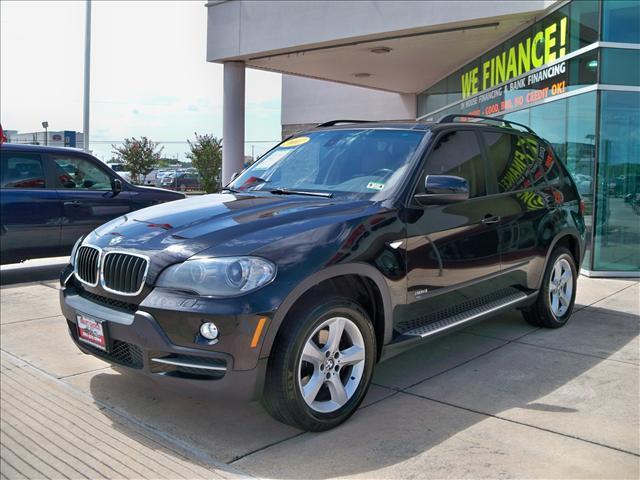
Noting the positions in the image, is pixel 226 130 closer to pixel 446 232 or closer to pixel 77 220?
pixel 77 220

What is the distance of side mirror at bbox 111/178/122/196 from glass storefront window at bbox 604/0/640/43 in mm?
7138

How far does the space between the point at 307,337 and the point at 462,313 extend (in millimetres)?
1633

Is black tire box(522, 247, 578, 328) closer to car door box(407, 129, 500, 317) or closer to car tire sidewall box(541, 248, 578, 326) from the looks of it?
car tire sidewall box(541, 248, 578, 326)

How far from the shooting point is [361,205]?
4.02 m

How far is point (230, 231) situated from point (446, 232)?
164 centimetres

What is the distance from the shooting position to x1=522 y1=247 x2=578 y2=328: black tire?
18.8 feet

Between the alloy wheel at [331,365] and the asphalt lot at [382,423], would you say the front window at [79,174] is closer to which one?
the asphalt lot at [382,423]

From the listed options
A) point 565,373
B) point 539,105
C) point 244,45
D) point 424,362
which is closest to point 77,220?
point 424,362

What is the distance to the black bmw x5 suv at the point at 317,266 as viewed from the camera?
3244 millimetres

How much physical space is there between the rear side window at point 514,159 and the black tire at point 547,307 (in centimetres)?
76

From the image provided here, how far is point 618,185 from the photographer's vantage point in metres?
9.06

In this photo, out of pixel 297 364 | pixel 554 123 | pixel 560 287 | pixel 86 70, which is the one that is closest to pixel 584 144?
pixel 554 123

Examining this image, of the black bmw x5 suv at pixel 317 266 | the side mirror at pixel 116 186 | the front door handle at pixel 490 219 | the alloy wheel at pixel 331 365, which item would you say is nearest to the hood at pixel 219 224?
the black bmw x5 suv at pixel 317 266

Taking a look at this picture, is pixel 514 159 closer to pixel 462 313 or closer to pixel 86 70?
pixel 462 313
